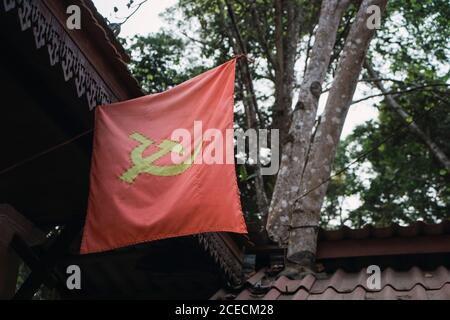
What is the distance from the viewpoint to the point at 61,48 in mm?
4039

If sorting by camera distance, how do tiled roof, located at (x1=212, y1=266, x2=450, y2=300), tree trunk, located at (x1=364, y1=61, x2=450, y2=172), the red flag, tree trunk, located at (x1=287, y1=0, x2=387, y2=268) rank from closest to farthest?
the red flag
tiled roof, located at (x1=212, y1=266, x2=450, y2=300)
tree trunk, located at (x1=287, y1=0, x2=387, y2=268)
tree trunk, located at (x1=364, y1=61, x2=450, y2=172)

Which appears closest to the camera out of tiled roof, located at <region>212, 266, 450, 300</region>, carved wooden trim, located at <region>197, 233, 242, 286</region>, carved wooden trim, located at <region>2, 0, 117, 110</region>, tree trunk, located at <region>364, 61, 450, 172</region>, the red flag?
carved wooden trim, located at <region>2, 0, 117, 110</region>

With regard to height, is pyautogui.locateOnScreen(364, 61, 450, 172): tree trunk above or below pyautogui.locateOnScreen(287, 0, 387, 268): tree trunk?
above

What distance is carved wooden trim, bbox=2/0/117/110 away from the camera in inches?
141

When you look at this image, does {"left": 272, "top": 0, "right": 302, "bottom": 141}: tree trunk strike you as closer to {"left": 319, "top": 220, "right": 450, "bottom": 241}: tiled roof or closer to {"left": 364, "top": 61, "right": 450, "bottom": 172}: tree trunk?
{"left": 319, "top": 220, "right": 450, "bottom": 241}: tiled roof

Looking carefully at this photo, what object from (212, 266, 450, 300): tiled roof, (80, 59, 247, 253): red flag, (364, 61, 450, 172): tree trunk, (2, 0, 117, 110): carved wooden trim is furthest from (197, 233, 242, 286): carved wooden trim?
(364, 61, 450, 172): tree trunk

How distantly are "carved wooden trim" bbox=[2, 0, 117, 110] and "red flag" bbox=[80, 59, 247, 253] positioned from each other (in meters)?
0.22

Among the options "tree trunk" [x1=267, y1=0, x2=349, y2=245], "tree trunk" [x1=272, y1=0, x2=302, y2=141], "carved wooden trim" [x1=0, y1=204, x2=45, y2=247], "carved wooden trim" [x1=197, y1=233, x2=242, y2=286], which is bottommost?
"carved wooden trim" [x1=197, y1=233, x2=242, y2=286]

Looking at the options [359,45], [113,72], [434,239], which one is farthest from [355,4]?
[113,72]

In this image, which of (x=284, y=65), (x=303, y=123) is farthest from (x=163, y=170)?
(x=284, y=65)

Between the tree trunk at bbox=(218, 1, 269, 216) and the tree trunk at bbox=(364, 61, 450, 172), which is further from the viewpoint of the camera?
the tree trunk at bbox=(364, 61, 450, 172)

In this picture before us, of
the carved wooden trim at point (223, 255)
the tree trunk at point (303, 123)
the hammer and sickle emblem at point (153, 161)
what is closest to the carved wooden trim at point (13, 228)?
the hammer and sickle emblem at point (153, 161)

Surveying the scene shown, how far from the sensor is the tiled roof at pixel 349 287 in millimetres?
4645

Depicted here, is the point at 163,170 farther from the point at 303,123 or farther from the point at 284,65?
the point at 284,65
